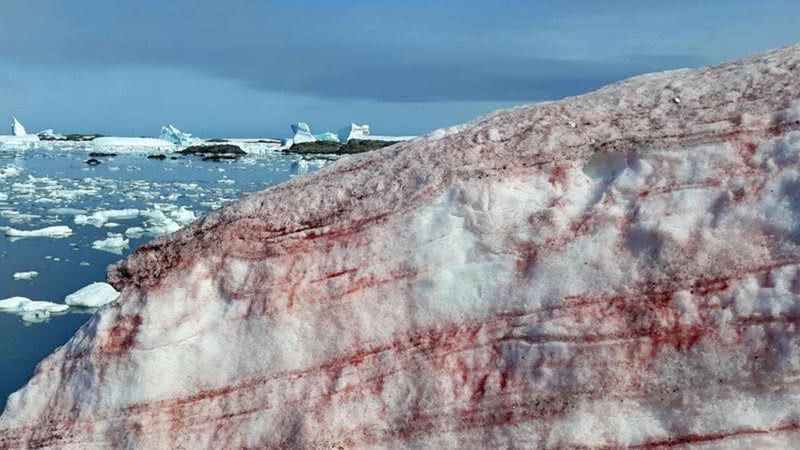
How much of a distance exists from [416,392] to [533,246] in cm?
73

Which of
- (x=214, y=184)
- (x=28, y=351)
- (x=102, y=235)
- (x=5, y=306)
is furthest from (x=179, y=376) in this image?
(x=214, y=184)

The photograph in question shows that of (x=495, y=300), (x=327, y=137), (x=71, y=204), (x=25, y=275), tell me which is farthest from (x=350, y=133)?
(x=495, y=300)

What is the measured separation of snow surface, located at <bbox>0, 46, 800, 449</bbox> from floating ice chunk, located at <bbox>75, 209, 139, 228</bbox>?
626 inches

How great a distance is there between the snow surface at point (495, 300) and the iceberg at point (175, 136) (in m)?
49.9

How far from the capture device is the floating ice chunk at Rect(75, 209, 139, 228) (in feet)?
61.4

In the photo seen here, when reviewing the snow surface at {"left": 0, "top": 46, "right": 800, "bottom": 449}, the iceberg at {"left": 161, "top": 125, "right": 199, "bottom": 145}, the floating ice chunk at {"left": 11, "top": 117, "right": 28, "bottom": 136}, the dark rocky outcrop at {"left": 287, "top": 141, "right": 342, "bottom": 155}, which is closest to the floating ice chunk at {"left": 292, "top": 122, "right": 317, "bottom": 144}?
the dark rocky outcrop at {"left": 287, "top": 141, "right": 342, "bottom": 155}

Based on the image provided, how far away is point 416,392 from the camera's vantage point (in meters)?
3.27

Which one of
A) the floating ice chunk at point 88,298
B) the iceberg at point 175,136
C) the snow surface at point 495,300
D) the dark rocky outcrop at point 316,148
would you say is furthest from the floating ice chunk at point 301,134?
the snow surface at point 495,300

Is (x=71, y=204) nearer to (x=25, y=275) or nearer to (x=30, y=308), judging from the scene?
(x=25, y=275)

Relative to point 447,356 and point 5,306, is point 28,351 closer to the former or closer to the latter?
point 5,306

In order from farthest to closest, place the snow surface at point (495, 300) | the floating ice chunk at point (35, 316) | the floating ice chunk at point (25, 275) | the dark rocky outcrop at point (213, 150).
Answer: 1. the dark rocky outcrop at point (213, 150)
2. the floating ice chunk at point (25, 275)
3. the floating ice chunk at point (35, 316)
4. the snow surface at point (495, 300)

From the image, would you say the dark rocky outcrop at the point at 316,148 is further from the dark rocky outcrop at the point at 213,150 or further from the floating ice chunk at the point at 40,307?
the floating ice chunk at the point at 40,307

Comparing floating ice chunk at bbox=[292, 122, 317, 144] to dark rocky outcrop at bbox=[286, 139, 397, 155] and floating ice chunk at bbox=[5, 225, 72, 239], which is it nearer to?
dark rocky outcrop at bbox=[286, 139, 397, 155]

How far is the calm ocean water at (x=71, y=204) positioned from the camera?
33.4ft
